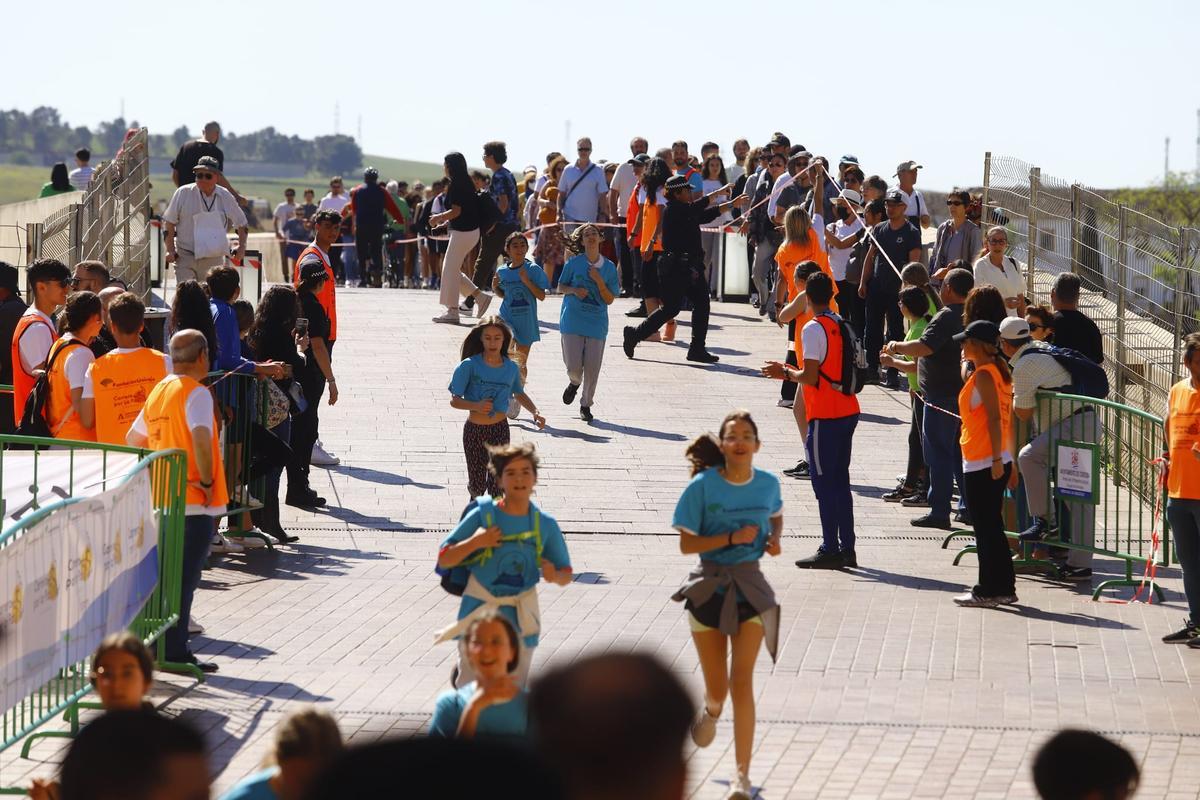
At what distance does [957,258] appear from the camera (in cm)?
1836

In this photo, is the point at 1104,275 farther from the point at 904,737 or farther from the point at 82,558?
the point at 82,558

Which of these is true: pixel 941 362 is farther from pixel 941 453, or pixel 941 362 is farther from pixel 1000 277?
pixel 1000 277

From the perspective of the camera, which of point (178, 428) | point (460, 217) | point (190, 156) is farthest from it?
point (460, 217)

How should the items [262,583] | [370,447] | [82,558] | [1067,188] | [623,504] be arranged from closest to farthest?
[82,558]
[262,583]
[623,504]
[370,447]
[1067,188]

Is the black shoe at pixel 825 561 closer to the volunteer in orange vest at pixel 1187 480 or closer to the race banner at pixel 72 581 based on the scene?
the volunteer in orange vest at pixel 1187 480

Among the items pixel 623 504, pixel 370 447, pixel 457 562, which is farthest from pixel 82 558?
pixel 370 447

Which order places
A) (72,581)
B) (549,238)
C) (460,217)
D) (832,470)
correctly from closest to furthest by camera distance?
(72,581)
(832,470)
(460,217)
(549,238)

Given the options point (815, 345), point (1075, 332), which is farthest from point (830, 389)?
point (1075, 332)

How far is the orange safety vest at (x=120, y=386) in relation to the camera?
391 inches

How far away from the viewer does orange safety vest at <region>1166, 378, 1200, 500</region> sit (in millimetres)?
9891

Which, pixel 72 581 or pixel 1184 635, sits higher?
pixel 72 581

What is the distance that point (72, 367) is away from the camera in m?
10.2

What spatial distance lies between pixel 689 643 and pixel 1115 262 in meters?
9.08

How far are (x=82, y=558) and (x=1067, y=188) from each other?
46.8 ft
